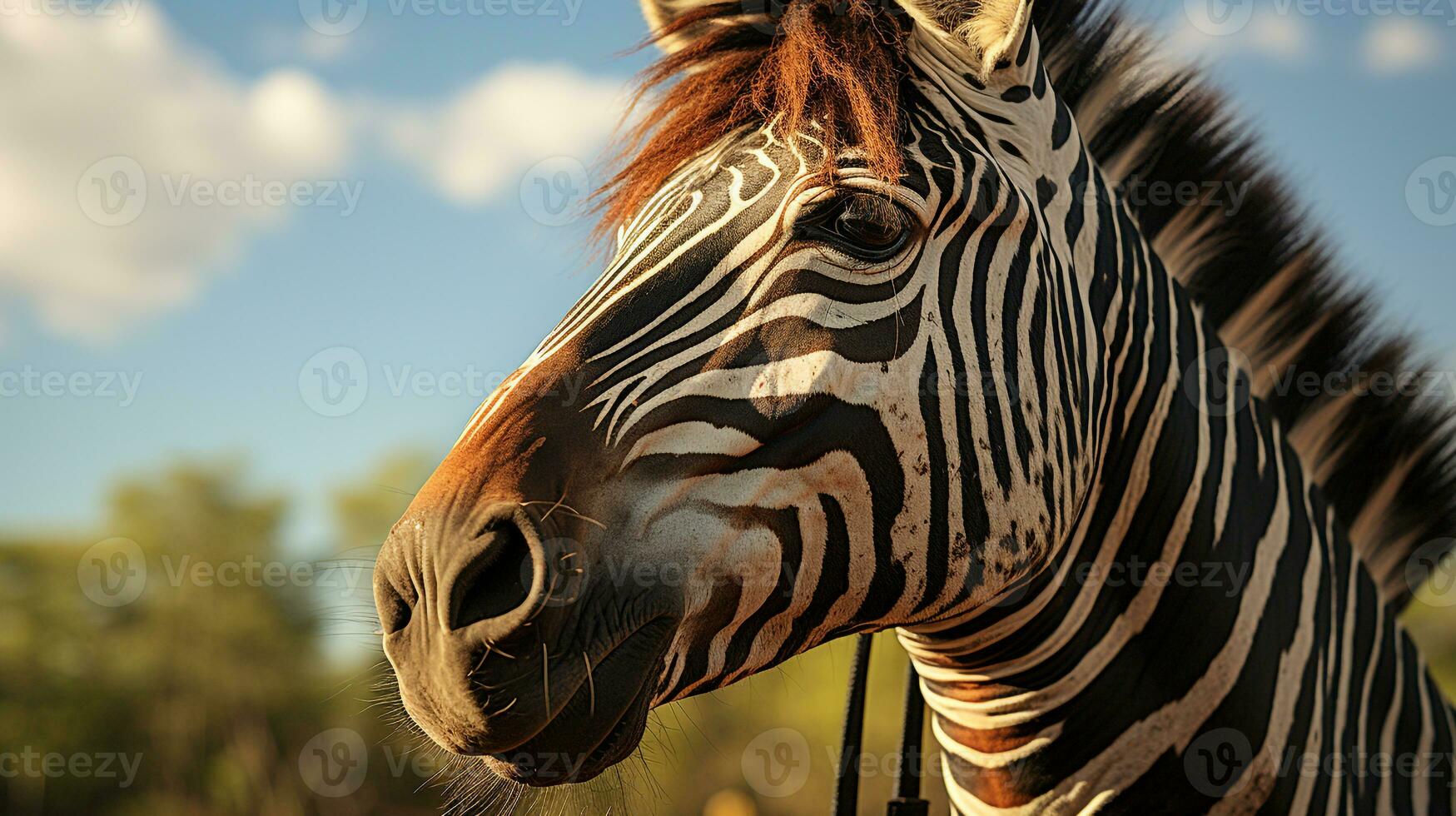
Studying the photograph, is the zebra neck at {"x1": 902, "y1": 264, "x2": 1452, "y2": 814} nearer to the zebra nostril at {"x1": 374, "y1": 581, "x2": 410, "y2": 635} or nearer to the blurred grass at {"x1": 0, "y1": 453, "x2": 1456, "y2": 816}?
the zebra nostril at {"x1": 374, "y1": 581, "x2": 410, "y2": 635}

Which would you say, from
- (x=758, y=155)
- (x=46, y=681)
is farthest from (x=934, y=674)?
(x=46, y=681)

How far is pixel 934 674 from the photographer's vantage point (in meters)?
2.23

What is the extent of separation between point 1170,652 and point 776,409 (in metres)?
1.17

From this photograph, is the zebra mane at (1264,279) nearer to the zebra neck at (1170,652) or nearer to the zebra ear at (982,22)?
the zebra neck at (1170,652)

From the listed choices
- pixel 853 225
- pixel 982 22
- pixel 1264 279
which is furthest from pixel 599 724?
pixel 1264 279

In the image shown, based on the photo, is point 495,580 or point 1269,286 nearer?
point 495,580

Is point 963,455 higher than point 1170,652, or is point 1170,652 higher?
point 963,455

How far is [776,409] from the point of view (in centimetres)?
163

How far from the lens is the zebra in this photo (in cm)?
146

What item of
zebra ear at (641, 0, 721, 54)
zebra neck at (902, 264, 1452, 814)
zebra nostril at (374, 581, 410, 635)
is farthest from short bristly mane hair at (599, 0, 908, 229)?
zebra nostril at (374, 581, 410, 635)

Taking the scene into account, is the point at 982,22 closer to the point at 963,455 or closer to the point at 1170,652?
the point at 963,455

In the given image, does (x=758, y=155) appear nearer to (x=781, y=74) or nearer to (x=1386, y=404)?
(x=781, y=74)

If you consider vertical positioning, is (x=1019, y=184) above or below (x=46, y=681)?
above

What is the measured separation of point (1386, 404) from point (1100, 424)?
1.24 m
